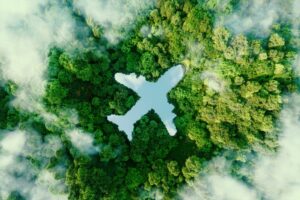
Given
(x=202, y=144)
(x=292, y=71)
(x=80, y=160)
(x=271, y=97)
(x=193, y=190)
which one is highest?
(x=292, y=71)

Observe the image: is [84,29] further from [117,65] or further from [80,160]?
[80,160]

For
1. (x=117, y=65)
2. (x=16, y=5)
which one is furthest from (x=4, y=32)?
(x=117, y=65)

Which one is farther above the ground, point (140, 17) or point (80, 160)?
point (140, 17)

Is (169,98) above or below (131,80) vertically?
above

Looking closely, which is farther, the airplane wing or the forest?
the airplane wing
